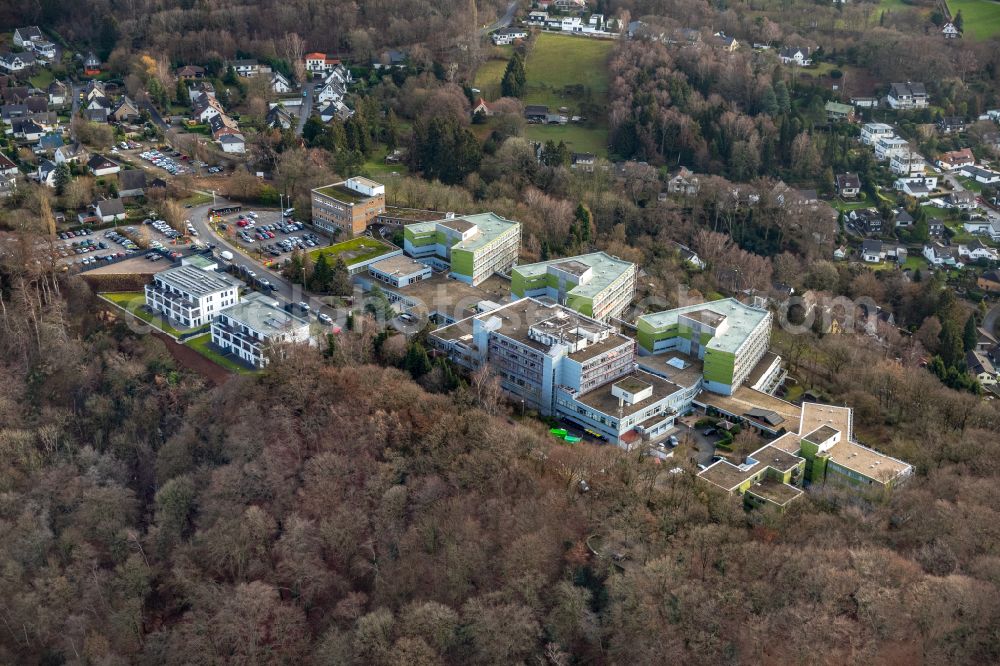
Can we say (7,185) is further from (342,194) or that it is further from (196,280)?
(342,194)

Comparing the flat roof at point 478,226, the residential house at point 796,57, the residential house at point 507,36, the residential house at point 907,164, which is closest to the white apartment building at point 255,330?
the flat roof at point 478,226

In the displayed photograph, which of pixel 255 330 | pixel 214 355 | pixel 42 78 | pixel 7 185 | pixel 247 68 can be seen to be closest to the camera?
pixel 255 330

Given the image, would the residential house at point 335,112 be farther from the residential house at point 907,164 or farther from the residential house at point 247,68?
the residential house at point 907,164

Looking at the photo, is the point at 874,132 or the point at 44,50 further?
the point at 44,50

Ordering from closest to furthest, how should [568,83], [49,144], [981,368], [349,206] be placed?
[981,368]
[349,206]
[49,144]
[568,83]

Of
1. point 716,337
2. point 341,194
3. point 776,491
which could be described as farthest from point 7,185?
point 776,491

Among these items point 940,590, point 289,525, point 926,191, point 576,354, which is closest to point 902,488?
point 940,590

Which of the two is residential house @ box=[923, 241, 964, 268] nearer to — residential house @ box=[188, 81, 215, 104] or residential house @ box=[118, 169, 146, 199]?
residential house @ box=[118, 169, 146, 199]

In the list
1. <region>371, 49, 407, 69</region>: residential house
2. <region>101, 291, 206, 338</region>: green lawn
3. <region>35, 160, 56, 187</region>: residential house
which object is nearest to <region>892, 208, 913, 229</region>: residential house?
<region>371, 49, 407, 69</region>: residential house
